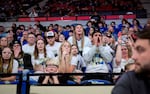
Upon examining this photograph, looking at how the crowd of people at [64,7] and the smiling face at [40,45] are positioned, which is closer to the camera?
the smiling face at [40,45]

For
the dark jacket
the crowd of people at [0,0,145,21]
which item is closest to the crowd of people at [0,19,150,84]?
the dark jacket

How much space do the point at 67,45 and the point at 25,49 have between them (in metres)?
0.81

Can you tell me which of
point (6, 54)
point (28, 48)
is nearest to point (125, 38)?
point (28, 48)

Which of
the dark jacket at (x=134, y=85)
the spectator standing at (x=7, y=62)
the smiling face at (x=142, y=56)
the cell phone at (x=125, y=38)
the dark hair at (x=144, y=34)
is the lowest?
the spectator standing at (x=7, y=62)

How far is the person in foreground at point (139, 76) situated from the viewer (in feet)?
3.59

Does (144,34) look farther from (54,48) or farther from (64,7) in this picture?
(64,7)

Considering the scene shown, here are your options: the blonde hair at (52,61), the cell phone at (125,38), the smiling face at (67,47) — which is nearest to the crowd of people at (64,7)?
the cell phone at (125,38)

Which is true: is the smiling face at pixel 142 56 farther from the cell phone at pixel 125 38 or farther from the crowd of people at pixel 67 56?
the cell phone at pixel 125 38

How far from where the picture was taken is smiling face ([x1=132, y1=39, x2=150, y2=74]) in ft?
3.56

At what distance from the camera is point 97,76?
3.78 metres

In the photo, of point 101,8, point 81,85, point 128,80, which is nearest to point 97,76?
point 81,85

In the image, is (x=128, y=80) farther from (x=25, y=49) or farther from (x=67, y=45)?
(x=25, y=49)

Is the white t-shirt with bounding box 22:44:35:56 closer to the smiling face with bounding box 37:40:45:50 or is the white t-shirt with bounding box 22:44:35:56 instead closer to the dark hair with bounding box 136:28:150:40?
the smiling face with bounding box 37:40:45:50

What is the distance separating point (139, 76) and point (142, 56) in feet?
0.27
